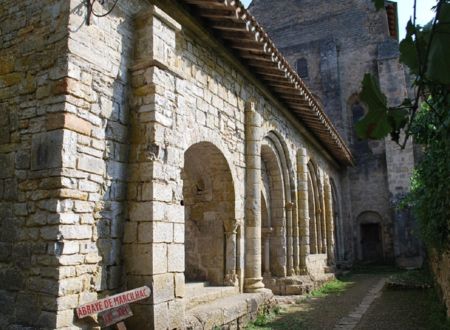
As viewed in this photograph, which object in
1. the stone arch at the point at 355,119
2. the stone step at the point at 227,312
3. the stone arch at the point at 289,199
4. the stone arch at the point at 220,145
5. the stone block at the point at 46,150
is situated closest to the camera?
the stone block at the point at 46,150

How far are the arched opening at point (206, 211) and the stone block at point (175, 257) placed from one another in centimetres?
233

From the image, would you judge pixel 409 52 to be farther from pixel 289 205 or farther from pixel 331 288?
pixel 331 288

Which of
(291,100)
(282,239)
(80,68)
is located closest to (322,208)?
(282,239)

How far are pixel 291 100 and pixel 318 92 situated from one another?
11491mm

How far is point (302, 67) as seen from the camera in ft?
68.7

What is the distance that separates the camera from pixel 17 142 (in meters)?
4.32

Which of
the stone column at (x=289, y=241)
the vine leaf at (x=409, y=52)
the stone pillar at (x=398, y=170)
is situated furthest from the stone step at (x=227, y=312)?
the stone pillar at (x=398, y=170)

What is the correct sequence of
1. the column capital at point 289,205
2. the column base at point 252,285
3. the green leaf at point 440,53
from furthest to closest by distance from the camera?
the column capital at point 289,205 < the column base at point 252,285 < the green leaf at point 440,53

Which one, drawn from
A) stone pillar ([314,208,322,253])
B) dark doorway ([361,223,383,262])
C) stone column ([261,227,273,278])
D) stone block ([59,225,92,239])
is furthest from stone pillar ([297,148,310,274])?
dark doorway ([361,223,383,262])

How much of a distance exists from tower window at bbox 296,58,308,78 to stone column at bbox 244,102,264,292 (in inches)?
533

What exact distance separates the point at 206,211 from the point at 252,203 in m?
0.89

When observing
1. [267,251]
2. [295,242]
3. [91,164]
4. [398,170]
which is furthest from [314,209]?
[91,164]

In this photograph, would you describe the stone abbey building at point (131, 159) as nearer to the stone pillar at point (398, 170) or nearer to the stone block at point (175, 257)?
the stone block at point (175, 257)

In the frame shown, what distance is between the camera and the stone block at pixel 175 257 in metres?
4.74
